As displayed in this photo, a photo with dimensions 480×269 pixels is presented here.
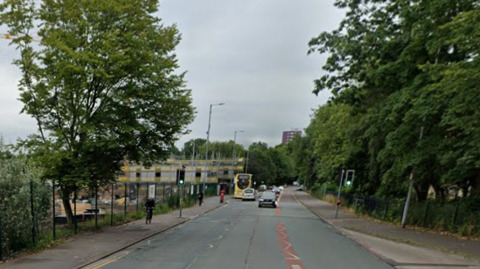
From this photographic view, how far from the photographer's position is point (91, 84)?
1675 centimetres

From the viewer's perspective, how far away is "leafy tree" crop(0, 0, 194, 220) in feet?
52.6

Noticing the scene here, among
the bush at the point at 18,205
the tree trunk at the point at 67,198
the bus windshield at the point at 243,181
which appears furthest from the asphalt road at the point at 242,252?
the bus windshield at the point at 243,181

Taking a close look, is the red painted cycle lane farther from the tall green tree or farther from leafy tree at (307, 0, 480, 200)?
the tall green tree

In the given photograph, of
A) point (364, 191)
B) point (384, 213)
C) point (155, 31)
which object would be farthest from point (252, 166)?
point (155, 31)

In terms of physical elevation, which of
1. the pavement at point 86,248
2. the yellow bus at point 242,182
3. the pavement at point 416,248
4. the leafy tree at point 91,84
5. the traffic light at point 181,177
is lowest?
the yellow bus at point 242,182

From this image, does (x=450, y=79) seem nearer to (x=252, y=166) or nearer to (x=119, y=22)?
(x=119, y=22)

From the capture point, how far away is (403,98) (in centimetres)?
1752

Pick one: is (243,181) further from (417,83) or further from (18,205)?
(18,205)

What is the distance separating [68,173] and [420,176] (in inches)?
664

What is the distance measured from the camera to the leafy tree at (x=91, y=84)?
16031 mm

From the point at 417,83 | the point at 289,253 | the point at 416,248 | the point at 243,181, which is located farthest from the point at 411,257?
the point at 243,181

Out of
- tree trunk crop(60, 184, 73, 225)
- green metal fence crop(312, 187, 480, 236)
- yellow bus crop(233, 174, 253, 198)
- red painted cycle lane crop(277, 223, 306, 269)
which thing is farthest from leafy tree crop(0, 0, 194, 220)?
yellow bus crop(233, 174, 253, 198)

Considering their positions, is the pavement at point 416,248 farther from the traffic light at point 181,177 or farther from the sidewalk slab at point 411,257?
the traffic light at point 181,177

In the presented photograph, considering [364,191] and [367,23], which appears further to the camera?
[364,191]
